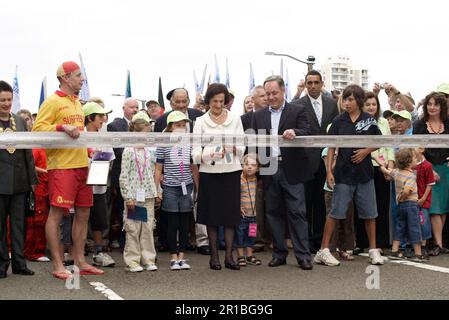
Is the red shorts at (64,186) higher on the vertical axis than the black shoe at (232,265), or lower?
higher

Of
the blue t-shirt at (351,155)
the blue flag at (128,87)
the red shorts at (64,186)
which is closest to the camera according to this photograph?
the red shorts at (64,186)

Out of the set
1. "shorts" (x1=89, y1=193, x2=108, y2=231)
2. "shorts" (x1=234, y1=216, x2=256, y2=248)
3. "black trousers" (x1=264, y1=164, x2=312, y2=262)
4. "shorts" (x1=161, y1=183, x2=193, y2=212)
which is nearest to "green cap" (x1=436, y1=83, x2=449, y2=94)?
"black trousers" (x1=264, y1=164, x2=312, y2=262)

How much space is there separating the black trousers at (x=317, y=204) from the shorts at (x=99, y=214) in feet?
9.34

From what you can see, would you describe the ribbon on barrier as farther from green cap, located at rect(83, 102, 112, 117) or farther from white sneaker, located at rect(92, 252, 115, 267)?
white sneaker, located at rect(92, 252, 115, 267)

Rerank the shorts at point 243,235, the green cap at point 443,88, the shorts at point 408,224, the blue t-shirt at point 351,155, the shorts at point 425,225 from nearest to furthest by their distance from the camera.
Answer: the blue t-shirt at point 351,155, the shorts at point 243,235, the shorts at point 408,224, the shorts at point 425,225, the green cap at point 443,88

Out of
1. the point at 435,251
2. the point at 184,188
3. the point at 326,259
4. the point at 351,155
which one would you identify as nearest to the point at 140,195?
the point at 184,188

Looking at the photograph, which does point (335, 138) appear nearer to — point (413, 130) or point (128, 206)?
point (413, 130)

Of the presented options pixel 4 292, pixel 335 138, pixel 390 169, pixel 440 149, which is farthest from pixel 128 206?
pixel 440 149

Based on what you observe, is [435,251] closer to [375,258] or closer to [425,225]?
[425,225]

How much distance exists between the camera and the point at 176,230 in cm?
807

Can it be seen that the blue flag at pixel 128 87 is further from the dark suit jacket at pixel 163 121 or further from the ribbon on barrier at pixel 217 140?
the ribbon on barrier at pixel 217 140

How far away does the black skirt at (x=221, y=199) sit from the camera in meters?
7.87

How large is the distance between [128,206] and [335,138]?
265 centimetres

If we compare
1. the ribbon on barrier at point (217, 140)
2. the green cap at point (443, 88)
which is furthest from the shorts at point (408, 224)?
the green cap at point (443, 88)
